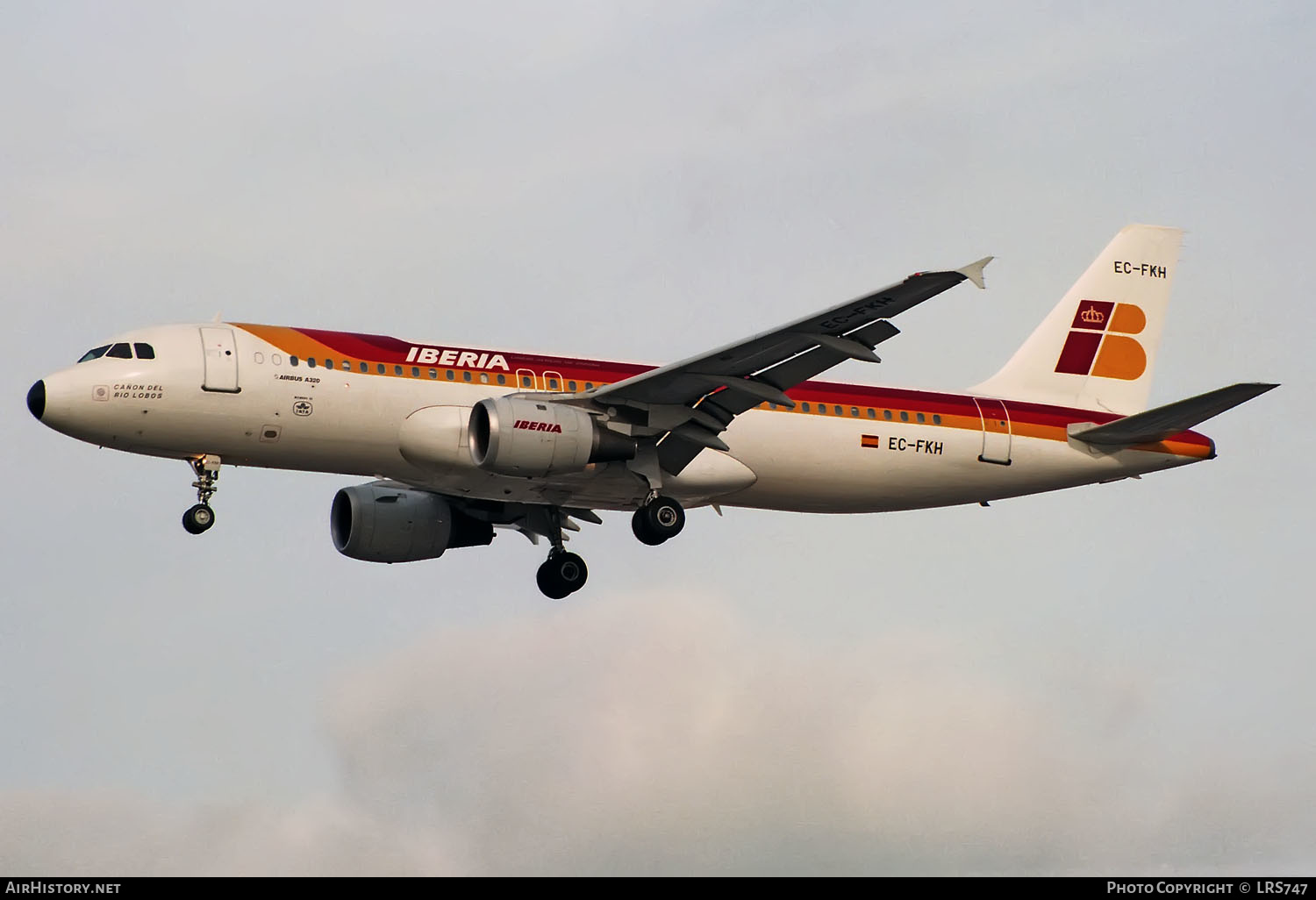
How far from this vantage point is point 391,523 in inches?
1759

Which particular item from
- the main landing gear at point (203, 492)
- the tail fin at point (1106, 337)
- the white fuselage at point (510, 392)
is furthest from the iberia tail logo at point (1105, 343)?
the main landing gear at point (203, 492)


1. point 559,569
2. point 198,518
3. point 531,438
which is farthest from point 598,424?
point 198,518

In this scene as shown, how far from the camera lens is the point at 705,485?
41625mm

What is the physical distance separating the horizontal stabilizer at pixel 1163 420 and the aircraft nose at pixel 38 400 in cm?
2204

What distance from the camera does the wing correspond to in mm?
37656

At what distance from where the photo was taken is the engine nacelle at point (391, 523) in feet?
146

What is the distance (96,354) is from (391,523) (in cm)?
834

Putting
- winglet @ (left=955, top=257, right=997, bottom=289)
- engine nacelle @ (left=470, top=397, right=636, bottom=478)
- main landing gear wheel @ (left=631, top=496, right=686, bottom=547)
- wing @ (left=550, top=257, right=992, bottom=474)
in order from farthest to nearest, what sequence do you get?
main landing gear wheel @ (left=631, top=496, right=686, bottom=547), engine nacelle @ (left=470, top=397, right=636, bottom=478), wing @ (left=550, top=257, right=992, bottom=474), winglet @ (left=955, top=257, right=997, bottom=289)

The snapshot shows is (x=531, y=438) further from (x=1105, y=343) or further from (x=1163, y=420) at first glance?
(x=1105, y=343)

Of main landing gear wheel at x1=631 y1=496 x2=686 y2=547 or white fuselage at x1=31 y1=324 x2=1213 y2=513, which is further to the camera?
main landing gear wheel at x1=631 y1=496 x2=686 y2=547

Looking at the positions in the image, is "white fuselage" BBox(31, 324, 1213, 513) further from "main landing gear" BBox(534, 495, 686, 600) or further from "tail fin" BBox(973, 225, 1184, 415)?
"main landing gear" BBox(534, 495, 686, 600)

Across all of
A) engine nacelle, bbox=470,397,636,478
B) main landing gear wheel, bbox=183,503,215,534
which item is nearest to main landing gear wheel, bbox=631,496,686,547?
engine nacelle, bbox=470,397,636,478

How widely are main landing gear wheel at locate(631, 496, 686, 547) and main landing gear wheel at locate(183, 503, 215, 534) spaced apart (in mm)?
8566
